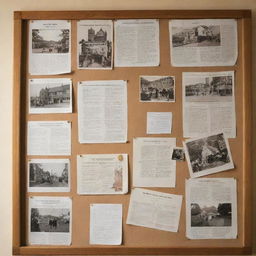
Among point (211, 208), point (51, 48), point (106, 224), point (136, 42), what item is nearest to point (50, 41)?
point (51, 48)

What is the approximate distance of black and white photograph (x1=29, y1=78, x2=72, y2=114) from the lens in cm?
144

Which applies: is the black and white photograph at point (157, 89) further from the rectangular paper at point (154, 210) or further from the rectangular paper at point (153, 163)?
the rectangular paper at point (154, 210)

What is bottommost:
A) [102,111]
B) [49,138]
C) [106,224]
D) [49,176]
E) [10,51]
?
[106,224]

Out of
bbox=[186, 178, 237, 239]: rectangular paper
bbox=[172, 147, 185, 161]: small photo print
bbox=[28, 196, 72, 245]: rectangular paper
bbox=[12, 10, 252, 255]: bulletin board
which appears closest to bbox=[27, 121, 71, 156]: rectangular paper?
bbox=[12, 10, 252, 255]: bulletin board

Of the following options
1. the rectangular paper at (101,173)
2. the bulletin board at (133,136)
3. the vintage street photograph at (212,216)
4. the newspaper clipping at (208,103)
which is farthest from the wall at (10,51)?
the vintage street photograph at (212,216)

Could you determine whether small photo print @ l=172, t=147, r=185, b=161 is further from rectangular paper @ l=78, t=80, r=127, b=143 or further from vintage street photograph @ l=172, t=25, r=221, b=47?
vintage street photograph @ l=172, t=25, r=221, b=47

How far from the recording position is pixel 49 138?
144 cm

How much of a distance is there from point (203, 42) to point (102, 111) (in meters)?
0.52

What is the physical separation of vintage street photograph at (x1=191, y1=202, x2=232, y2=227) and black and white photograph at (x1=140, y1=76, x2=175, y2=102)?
1.56 ft

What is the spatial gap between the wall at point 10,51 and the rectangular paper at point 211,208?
48 cm

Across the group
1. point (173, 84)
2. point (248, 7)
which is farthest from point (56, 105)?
point (248, 7)

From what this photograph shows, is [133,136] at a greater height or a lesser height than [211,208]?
greater

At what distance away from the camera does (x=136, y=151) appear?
1.43 meters

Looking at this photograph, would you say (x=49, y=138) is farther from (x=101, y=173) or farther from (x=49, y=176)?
(x=101, y=173)
